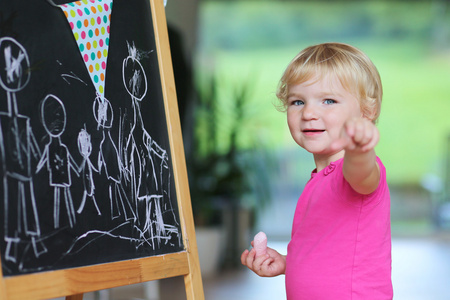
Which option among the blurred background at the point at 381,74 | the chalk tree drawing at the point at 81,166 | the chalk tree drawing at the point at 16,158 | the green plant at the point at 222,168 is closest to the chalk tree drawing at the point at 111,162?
the chalk tree drawing at the point at 81,166

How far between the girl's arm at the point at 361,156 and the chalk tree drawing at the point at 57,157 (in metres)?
0.57

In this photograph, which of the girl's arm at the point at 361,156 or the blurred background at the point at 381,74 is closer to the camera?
the girl's arm at the point at 361,156

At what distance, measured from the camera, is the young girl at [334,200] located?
52.9 inches

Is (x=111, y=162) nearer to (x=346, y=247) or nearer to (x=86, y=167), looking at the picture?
(x=86, y=167)

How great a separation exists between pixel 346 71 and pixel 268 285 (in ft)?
10.6

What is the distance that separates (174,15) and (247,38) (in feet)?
9.94

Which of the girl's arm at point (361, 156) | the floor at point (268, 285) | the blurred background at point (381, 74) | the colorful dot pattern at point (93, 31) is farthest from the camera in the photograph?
the blurred background at point (381, 74)

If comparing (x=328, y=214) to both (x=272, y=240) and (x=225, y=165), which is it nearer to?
(x=225, y=165)

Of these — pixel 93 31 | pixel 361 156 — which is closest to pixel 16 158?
pixel 93 31

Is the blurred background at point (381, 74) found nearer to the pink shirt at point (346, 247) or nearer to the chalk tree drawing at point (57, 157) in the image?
the pink shirt at point (346, 247)

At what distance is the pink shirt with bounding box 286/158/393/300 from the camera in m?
1.34

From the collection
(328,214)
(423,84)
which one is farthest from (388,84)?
(328,214)

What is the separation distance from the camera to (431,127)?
8094 millimetres

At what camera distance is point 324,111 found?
141 cm
